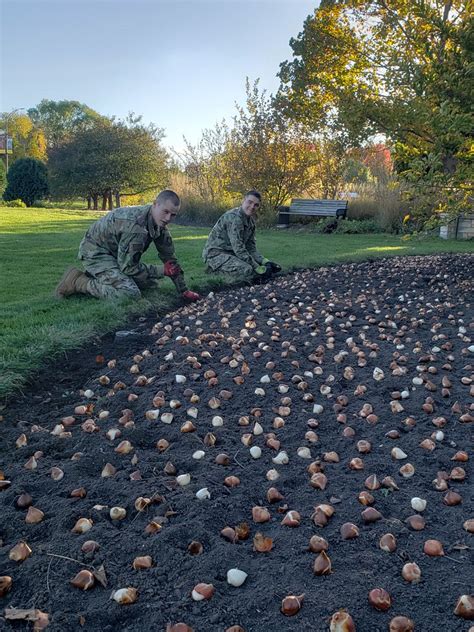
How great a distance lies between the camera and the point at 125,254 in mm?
4934

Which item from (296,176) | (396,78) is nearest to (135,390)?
(396,78)

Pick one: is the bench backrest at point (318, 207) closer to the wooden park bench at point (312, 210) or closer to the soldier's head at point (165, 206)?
the wooden park bench at point (312, 210)

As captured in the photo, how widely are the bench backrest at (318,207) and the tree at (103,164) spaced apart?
542 inches

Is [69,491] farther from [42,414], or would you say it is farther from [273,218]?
[273,218]

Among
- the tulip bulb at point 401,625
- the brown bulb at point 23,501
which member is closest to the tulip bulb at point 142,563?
the brown bulb at point 23,501

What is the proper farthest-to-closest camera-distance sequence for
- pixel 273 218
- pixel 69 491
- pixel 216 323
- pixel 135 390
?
pixel 273 218 → pixel 216 323 → pixel 135 390 → pixel 69 491

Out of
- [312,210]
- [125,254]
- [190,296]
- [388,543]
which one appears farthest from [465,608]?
[312,210]

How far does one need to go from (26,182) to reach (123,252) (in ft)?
74.5

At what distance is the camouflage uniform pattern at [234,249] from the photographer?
6113mm

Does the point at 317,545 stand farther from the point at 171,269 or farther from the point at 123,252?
the point at 123,252

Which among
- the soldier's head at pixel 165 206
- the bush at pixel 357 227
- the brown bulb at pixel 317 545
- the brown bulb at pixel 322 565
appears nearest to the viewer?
the brown bulb at pixel 322 565

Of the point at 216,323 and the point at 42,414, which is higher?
the point at 216,323

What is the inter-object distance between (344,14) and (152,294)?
14328 mm

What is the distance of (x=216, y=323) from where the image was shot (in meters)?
4.23
